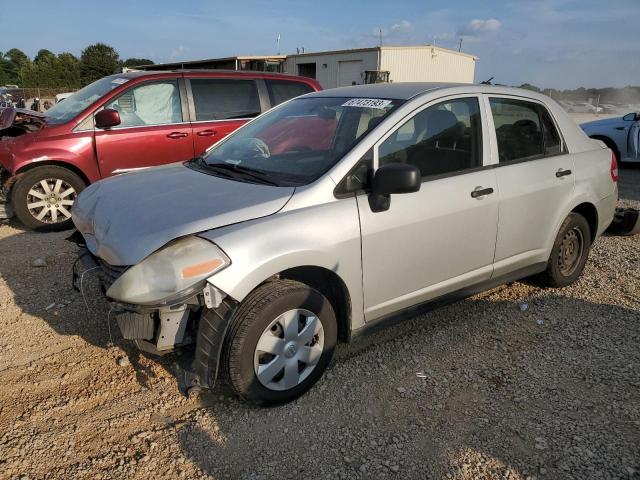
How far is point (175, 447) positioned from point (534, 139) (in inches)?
133

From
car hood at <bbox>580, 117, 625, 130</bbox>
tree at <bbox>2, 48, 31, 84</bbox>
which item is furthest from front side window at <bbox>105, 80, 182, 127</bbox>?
tree at <bbox>2, 48, 31, 84</bbox>

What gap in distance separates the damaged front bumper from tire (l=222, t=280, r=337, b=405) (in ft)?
0.26

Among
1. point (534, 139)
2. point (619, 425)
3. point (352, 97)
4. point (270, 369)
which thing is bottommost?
point (619, 425)

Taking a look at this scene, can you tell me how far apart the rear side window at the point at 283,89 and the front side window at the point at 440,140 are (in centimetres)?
382

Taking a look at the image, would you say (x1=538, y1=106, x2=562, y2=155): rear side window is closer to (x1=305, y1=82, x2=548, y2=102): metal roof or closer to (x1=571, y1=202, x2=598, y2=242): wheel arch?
(x1=305, y1=82, x2=548, y2=102): metal roof

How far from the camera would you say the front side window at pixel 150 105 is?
6082 mm

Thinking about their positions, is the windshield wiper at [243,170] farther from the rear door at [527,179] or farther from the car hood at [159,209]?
the rear door at [527,179]

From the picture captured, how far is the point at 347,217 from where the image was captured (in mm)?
2869

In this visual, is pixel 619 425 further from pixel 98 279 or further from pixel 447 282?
pixel 98 279

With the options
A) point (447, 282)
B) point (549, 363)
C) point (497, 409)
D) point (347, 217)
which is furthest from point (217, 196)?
point (549, 363)

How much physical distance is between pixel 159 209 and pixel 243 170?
73cm

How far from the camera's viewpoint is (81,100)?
625 centimetres

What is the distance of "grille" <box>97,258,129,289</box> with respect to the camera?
2598 millimetres

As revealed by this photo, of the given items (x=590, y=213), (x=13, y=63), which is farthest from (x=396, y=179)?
(x=13, y=63)
